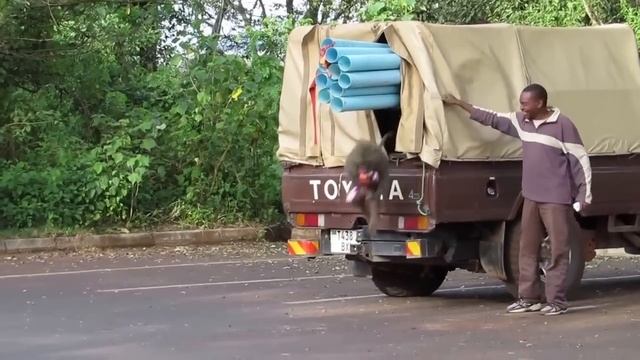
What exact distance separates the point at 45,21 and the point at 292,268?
19.8 ft

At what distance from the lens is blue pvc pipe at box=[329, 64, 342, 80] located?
8945mm

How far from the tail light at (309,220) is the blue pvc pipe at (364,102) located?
1.11 meters

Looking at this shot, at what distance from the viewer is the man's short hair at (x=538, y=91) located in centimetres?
905

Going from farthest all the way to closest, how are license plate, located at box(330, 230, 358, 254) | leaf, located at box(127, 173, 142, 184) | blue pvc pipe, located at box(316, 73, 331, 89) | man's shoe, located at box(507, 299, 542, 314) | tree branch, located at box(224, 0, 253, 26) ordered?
tree branch, located at box(224, 0, 253, 26)
leaf, located at box(127, 173, 142, 184)
license plate, located at box(330, 230, 358, 254)
man's shoe, located at box(507, 299, 542, 314)
blue pvc pipe, located at box(316, 73, 331, 89)

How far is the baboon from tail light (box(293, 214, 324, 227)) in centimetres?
59

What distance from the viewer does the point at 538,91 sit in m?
9.06

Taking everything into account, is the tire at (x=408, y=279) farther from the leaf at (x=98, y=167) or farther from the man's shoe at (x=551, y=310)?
the leaf at (x=98, y=167)

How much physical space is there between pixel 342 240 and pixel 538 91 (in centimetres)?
211

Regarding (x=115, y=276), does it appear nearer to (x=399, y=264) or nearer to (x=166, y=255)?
(x=166, y=255)

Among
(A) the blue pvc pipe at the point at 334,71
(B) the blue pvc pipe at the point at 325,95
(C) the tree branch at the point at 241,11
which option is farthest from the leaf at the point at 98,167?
(C) the tree branch at the point at 241,11

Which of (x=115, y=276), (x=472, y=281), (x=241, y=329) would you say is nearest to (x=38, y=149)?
(x=115, y=276)

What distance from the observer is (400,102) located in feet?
30.1

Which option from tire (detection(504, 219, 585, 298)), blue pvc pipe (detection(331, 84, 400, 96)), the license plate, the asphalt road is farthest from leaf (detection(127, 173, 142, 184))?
tire (detection(504, 219, 585, 298))

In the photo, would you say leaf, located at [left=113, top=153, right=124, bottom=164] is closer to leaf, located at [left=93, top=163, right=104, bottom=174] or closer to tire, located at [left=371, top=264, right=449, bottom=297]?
leaf, located at [left=93, top=163, right=104, bottom=174]
